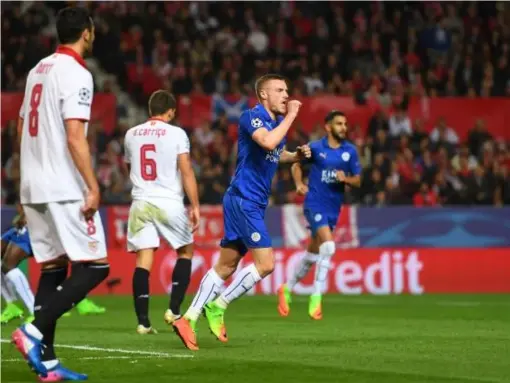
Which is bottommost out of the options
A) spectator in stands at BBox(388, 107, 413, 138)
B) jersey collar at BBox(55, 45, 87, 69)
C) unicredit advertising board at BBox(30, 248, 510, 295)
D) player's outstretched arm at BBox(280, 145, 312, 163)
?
unicredit advertising board at BBox(30, 248, 510, 295)

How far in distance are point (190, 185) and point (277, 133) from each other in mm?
2193

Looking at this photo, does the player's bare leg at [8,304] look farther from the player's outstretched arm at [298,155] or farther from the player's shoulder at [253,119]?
the player's shoulder at [253,119]

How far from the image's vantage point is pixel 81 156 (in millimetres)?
8570

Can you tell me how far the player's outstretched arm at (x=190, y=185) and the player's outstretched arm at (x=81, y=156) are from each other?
4032mm

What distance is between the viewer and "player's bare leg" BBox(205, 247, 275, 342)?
37.6ft

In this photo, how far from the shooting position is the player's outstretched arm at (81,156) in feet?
28.1

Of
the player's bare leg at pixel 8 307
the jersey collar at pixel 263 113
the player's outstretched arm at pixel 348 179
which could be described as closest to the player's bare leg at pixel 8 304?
the player's bare leg at pixel 8 307

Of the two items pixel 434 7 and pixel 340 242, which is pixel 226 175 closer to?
pixel 340 242

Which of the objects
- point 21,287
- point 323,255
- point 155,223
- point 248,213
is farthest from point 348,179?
point 248,213

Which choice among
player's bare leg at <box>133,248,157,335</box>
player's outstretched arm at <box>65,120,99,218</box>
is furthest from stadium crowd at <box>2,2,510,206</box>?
player's outstretched arm at <box>65,120,99,218</box>

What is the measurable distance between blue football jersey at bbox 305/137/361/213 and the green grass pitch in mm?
1388

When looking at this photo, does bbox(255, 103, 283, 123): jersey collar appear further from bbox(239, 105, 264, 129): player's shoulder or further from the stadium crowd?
the stadium crowd

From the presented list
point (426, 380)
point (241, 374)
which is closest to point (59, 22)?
point (241, 374)

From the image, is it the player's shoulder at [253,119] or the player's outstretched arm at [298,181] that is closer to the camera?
the player's shoulder at [253,119]
